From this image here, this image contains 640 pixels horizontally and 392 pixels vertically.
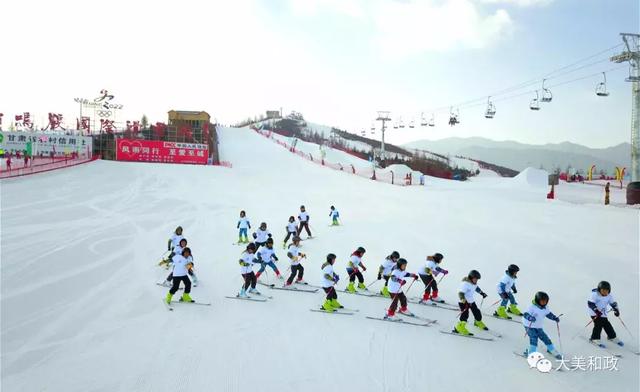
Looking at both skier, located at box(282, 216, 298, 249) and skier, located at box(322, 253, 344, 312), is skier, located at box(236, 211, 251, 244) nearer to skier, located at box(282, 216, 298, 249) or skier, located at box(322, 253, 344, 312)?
skier, located at box(282, 216, 298, 249)

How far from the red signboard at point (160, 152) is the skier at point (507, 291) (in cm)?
3417

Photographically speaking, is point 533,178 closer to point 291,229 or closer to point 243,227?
point 291,229

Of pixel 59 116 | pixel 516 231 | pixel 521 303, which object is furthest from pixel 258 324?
pixel 59 116

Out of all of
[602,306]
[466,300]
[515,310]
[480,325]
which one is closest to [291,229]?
[466,300]

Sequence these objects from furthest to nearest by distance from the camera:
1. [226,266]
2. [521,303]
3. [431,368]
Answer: [226,266] < [521,303] < [431,368]

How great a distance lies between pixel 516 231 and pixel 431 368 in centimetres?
→ 1126

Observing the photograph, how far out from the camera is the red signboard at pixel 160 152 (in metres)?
37.0

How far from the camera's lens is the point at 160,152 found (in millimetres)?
37688

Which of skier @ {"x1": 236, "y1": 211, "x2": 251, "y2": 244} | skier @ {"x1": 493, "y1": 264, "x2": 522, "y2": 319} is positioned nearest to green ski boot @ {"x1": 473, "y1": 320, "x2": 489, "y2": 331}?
skier @ {"x1": 493, "y1": 264, "x2": 522, "y2": 319}

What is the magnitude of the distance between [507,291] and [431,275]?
167 cm

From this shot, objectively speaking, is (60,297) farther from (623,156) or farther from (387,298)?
(623,156)

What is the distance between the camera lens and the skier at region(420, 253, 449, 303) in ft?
30.3

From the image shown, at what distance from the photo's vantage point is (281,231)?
17062 mm

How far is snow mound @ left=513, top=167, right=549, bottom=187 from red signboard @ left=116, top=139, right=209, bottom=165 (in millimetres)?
28658
